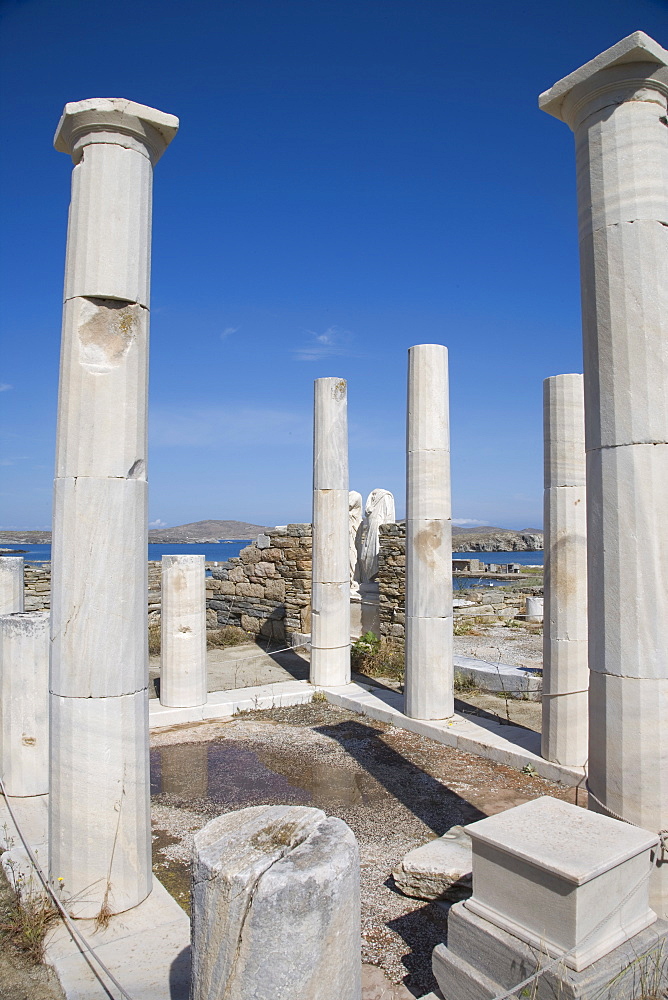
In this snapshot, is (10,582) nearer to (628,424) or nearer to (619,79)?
(628,424)

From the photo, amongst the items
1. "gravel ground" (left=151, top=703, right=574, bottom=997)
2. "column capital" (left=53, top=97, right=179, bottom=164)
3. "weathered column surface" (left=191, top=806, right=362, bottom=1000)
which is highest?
"column capital" (left=53, top=97, right=179, bottom=164)

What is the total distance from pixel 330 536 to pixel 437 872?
650cm

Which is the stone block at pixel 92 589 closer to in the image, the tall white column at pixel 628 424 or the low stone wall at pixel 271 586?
the tall white column at pixel 628 424

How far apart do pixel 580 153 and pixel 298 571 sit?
10645 millimetres

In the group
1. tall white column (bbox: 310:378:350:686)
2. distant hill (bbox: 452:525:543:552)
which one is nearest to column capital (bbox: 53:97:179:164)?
tall white column (bbox: 310:378:350:686)

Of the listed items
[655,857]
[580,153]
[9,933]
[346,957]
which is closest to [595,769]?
[655,857]

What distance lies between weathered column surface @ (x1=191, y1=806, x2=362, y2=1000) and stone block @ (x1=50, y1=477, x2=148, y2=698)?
4.84 ft

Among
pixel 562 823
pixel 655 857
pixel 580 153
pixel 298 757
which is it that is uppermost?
pixel 580 153

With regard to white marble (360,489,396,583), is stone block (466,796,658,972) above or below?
below

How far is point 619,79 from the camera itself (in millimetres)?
3955

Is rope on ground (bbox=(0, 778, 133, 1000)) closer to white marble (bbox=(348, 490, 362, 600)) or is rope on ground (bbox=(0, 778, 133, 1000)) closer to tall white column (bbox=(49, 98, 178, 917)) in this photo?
tall white column (bbox=(49, 98, 178, 917))

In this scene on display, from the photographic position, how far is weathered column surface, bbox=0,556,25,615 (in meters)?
8.07

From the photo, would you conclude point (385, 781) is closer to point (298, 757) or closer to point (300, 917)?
point (298, 757)

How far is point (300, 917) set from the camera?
92.1 inches
